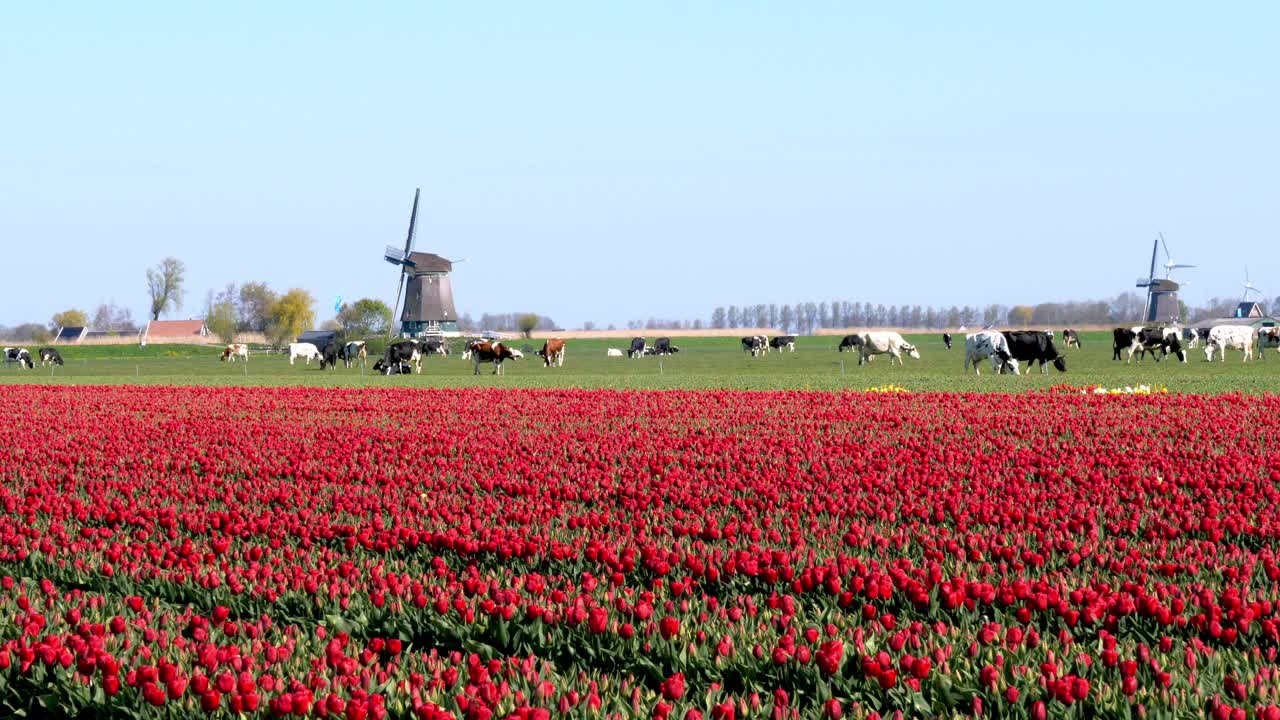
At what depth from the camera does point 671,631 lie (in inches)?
263

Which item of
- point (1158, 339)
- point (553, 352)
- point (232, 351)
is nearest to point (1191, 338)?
point (1158, 339)

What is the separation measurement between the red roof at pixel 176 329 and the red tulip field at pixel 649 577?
186958 millimetres

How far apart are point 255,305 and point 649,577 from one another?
188224 mm

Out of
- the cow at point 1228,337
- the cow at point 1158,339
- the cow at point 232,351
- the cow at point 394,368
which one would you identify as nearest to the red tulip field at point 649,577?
the cow at point 394,368

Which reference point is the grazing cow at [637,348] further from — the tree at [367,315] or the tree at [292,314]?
A: the tree at [292,314]

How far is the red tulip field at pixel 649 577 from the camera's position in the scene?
5.87 m

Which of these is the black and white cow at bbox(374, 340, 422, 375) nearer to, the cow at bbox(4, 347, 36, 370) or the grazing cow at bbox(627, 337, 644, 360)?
the cow at bbox(4, 347, 36, 370)

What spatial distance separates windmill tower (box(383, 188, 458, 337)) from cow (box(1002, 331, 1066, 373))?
89671 mm

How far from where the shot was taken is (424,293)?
13300cm

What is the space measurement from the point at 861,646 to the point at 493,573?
125 inches

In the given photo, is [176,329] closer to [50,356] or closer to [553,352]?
[50,356]

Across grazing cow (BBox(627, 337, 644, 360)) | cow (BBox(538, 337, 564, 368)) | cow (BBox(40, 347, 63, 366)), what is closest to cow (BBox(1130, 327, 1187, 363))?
cow (BBox(538, 337, 564, 368))

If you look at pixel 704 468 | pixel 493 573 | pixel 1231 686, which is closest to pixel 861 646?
pixel 1231 686

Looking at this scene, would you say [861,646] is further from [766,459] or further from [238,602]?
[766,459]
